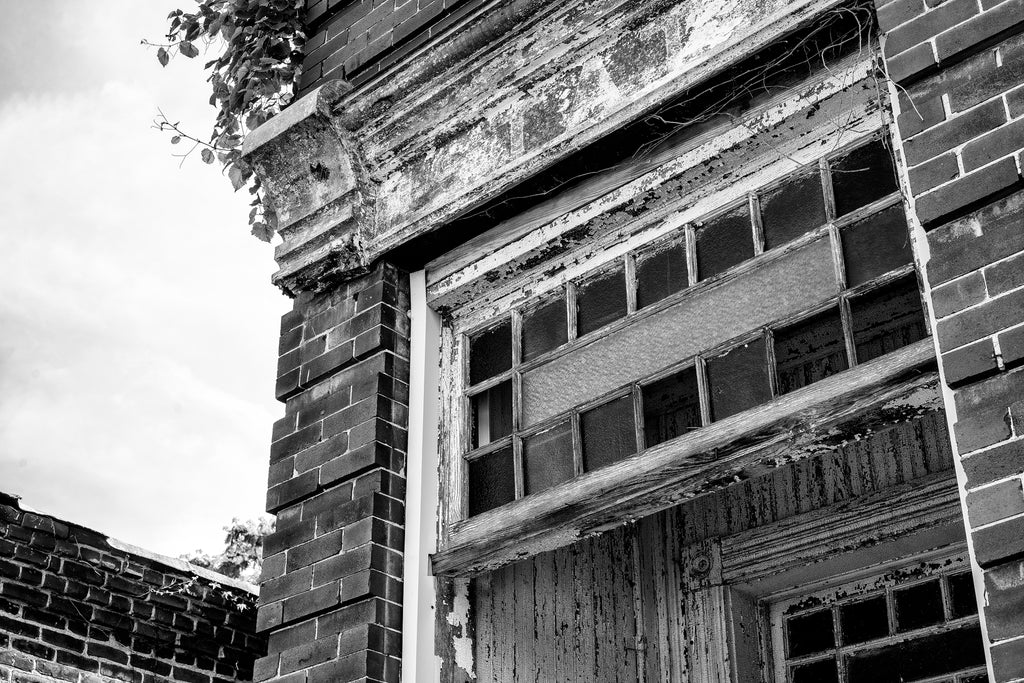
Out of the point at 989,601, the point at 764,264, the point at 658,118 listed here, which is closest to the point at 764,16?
the point at 658,118

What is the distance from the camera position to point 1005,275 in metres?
3.26

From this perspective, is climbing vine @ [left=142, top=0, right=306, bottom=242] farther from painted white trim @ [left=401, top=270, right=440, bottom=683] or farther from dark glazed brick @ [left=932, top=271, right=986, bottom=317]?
dark glazed brick @ [left=932, top=271, right=986, bottom=317]

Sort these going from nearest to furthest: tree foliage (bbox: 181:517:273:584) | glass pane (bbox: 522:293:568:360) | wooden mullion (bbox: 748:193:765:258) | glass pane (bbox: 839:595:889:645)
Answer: wooden mullion (bbox: 748:193:765:258)
glass pane (bbox: 522:293:568:360)
glass pane (bbox: 839:595:889:645)
tree foliage (bbox: 181:517:273:584)

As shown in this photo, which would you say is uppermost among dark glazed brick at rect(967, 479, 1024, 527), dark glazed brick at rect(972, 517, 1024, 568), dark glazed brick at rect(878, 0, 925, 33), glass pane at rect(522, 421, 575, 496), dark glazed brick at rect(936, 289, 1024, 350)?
dark glazed brick at rect(878, 0, 925, 33)

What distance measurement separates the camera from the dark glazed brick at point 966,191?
133 inches

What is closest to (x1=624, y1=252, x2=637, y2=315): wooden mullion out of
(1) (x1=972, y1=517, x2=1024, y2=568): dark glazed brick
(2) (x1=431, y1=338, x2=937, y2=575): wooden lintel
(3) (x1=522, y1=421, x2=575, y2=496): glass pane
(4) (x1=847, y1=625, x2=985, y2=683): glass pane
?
(3) (x1=522, y1=421, x2=575, y2=496): glass pane

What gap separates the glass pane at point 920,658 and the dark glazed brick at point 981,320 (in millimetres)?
2034

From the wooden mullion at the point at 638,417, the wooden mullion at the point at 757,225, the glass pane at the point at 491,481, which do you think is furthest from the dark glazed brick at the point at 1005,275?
the glass pane at the point at 491,481

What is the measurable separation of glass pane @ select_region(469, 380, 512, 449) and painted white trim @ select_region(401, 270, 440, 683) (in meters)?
0.17

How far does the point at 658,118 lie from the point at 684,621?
236 centimetres

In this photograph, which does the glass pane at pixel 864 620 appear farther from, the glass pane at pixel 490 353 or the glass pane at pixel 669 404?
the glass pane at pixel 490 353

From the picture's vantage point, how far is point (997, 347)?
321cm

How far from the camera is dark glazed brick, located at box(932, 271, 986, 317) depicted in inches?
130

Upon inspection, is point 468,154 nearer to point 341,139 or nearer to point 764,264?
point 341,139
